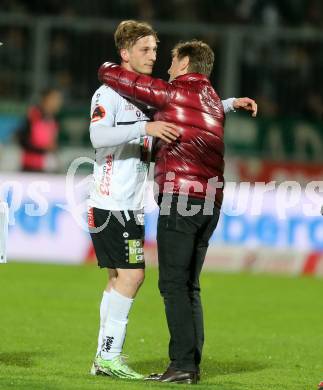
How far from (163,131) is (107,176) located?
64 cm

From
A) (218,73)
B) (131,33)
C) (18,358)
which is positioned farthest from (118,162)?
(218,73)

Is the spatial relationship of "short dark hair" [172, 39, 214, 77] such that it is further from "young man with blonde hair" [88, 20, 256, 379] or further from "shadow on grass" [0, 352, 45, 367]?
"shadow on grass" [0, 352, 45, 367]

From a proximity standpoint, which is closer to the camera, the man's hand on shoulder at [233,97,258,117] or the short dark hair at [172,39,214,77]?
the short dark hair at [172,39,214,77]

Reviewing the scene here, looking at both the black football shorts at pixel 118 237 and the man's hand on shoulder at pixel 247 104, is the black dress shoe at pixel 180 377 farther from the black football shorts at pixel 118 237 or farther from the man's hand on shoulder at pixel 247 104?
the man's hand on shoulder at pixel 247 104

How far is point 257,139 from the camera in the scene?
20.2m

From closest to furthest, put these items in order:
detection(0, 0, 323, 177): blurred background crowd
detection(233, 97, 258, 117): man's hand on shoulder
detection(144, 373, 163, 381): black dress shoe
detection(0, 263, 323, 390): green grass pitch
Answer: detection(144, 373, 163, 381): black dress shoe
detection(0, 263, 323, 390): green grass pitch
detection(233, 97, 258, 117): man's hand on shoulder
detection(0, 0, 323, 177): blurred background crowd

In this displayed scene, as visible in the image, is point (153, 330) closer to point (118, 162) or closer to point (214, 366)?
point (214, 366)

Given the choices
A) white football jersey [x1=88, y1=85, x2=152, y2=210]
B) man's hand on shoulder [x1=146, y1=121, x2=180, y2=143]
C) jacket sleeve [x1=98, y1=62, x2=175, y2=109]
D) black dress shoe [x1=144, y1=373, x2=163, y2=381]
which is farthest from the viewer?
white football jersey [x1=88, y1=85, x2=152, y2=210]

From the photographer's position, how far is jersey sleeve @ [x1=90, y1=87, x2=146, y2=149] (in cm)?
832

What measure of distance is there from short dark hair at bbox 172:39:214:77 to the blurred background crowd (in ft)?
36.7

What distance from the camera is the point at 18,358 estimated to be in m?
9.33

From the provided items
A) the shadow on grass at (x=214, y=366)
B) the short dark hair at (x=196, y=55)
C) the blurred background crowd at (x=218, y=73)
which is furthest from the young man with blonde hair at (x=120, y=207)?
the blurred background crowd at (x=218, y=73)

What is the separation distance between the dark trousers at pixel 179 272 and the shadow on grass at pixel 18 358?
1290 millimetres

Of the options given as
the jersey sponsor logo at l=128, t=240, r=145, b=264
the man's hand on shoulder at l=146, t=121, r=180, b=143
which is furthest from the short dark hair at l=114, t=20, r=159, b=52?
the jersey sponsor logo at l=128, t=240, r=145, b=264
